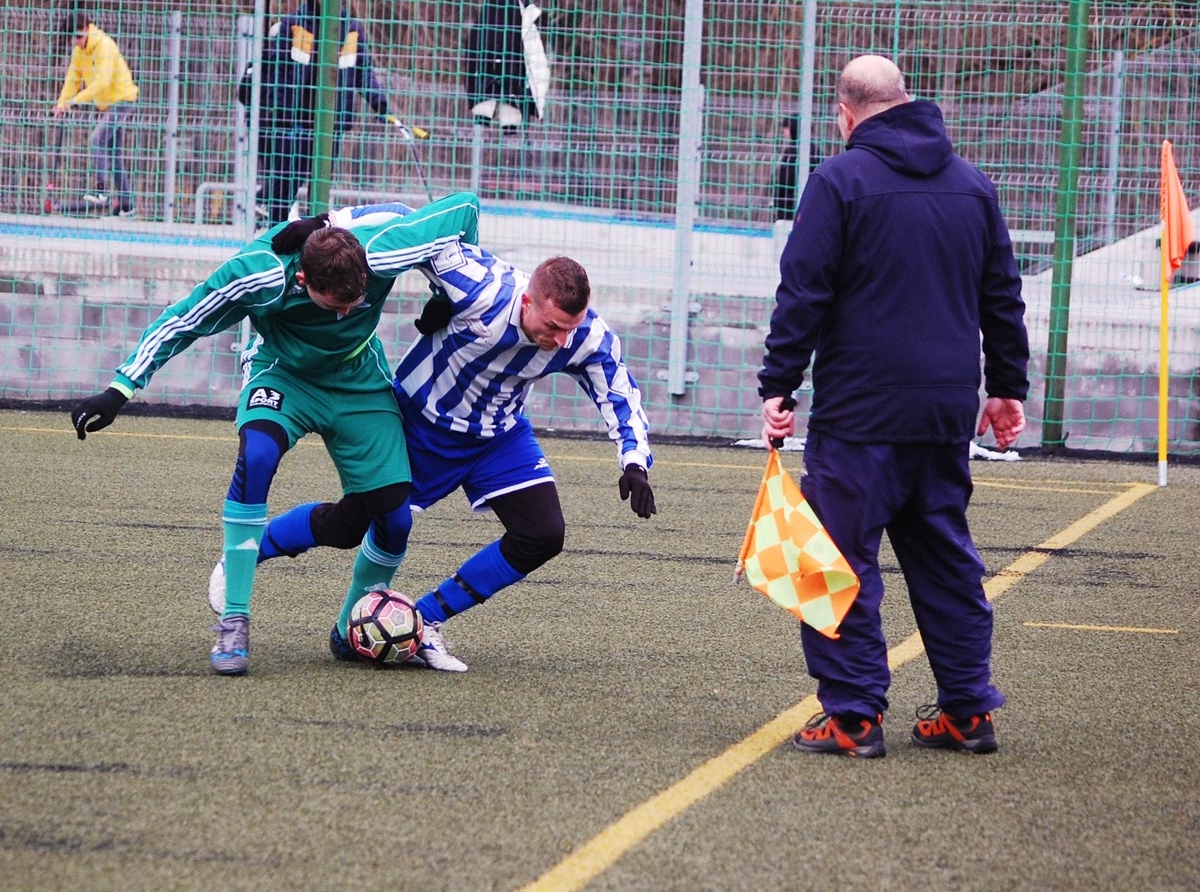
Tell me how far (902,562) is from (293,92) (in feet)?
28.5

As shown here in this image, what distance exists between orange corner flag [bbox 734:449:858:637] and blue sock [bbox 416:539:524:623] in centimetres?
109

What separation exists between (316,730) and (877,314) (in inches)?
68.7

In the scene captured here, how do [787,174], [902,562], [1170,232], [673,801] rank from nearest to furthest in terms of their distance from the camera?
1. [673,801]
2. [902,562]
3. [1170,232]
4. [787,174]

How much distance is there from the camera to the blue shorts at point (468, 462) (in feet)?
17.6

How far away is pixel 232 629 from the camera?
4961mm

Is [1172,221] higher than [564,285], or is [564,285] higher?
[1172,221]

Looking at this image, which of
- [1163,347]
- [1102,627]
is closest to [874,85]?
[1102,627]

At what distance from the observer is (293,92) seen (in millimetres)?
12156

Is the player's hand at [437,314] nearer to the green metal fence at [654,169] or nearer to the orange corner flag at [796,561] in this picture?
the orange corner flag at [796,561]

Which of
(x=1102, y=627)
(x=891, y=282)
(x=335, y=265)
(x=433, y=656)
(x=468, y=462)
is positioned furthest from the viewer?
(x=1102, y=627)

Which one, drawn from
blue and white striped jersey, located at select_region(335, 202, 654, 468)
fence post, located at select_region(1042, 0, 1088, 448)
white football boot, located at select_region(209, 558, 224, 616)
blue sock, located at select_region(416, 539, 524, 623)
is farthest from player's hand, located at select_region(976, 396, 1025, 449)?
fence post, located at select_region(1042, 0, 1088, 448)

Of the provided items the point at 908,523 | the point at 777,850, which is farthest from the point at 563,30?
the point at 777,850

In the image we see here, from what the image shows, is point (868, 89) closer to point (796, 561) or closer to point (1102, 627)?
point (796, 561)

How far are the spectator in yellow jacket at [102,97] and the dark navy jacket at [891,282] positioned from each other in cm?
915
